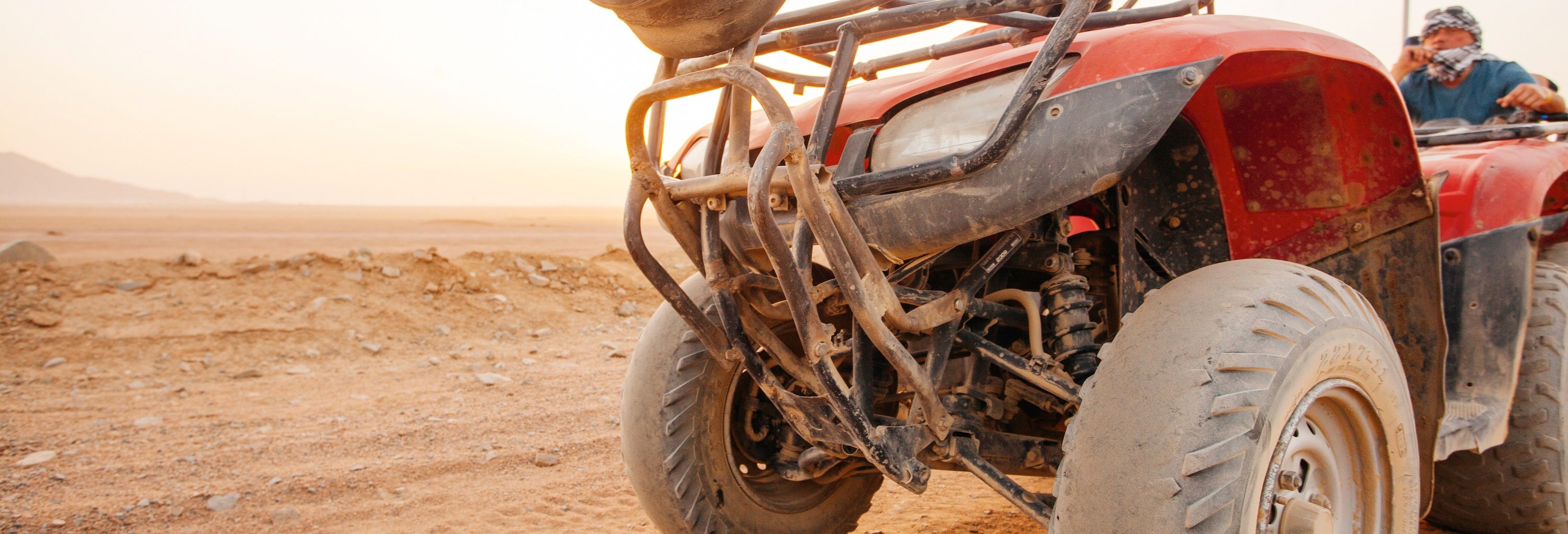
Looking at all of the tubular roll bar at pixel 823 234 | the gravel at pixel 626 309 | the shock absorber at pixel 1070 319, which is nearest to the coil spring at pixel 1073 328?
the shock absorber at pixel 1070 319

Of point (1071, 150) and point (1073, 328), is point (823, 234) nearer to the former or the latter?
point (1071, 150)

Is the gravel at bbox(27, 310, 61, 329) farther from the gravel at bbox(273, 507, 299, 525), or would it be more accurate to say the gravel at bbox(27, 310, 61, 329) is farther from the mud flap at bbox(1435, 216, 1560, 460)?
the mud flap at bbox(1435, 216, 1560, 460)

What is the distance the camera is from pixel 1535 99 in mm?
3676

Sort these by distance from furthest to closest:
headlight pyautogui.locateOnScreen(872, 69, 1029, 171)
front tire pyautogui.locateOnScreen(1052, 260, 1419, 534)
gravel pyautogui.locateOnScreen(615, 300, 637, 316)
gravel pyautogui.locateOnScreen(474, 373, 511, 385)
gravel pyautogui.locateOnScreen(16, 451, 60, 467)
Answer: gravel pyautogui.locateOnScreen(615, 300, 637, 316), gravel pyautogui.locateOnScreen(474, 373, 511, 385), gravel pyautogui.locateOnScreen(16, 451, 60, 467), headlight pyautogui.locateOnScreen(872, 69, 1029, 171), front tire pyautogui.locateOnScreen(1052, 260, 1419, 534)

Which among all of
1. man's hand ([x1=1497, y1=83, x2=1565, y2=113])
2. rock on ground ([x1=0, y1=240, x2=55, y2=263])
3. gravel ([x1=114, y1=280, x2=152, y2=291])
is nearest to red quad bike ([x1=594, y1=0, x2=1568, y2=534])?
man's hand ([x1=1497, y1=83, x2=1565, y2=113])

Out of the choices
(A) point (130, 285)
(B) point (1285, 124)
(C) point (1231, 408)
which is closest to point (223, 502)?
(C) point (1231, 408)

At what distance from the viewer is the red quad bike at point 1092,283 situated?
5.48 ft

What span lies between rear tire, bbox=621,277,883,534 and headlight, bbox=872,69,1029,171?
91 cm

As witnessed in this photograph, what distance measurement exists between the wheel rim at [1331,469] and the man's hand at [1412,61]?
2819mm

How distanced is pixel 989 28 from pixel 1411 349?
1525 mm

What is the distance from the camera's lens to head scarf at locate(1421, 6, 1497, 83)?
402cm

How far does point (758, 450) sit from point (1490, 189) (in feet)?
7.21

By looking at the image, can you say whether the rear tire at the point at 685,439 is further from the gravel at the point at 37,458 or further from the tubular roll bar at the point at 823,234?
the gravel at the point at 37,458

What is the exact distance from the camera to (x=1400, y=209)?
2273 millimetres
